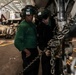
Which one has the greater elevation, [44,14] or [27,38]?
[44,14]

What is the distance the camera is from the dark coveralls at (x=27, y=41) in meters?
5.09

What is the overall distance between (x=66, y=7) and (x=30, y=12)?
1011mm

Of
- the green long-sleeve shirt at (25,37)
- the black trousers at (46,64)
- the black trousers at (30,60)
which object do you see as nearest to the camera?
the green long-sleeve shirt at (25,37)

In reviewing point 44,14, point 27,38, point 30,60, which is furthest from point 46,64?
point 44,14

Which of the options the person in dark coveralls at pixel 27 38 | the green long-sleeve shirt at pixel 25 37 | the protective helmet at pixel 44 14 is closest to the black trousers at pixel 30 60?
the person in dark coveralls at pixel 27 38

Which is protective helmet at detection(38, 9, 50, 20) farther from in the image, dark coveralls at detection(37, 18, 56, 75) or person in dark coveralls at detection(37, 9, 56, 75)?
dark coveralls at detection(37, 18, 56, 75)

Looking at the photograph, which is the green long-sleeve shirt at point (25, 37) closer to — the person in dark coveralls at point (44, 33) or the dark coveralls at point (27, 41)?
the dark coveralls at point (27, 41)

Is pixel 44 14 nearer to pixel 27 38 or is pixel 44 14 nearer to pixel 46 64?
pixel 27 38

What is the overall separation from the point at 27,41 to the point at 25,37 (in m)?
0.10

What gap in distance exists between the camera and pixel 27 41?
5.25 m

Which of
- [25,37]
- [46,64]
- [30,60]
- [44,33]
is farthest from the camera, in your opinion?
[46,64]

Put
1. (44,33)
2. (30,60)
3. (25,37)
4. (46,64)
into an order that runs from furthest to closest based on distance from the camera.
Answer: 1. (46,64)
2. (44,33)
3. (30,60)
4. (25,37)

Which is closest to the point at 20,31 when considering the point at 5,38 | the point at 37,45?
the point at 37,45

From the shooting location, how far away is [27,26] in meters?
5.14
